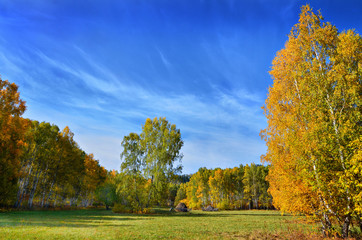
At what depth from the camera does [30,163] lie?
37.4 metres

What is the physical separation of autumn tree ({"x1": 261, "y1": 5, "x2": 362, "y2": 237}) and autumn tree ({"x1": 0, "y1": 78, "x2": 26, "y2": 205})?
32012mm

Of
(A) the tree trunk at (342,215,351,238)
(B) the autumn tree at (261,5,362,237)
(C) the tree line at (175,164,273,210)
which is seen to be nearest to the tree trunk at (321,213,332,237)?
(B) the autumn tree at (261,5,362,237)

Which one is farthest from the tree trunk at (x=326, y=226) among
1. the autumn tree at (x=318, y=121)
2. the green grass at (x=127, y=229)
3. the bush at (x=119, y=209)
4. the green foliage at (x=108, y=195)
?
the green foliage at (x=108, y=195)

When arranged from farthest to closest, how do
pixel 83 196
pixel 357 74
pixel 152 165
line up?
1. pixel 83 196
2. pixel 152 165
3. pixel 357 74

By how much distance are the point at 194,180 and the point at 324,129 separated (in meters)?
83.8

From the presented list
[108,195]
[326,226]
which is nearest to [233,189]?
[108,195]

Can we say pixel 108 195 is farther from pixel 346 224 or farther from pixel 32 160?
pixel 346 224

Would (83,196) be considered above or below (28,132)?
below

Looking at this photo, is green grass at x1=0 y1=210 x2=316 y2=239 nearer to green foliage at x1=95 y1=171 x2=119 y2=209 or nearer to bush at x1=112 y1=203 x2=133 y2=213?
bush at x1=112 y1=203 x2=133 y2=213

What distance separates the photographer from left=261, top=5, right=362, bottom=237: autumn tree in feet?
35.9

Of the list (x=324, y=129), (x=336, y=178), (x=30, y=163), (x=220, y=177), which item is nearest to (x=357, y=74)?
(x=324, y=129)

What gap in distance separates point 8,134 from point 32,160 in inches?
428

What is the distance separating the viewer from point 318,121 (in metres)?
12.5

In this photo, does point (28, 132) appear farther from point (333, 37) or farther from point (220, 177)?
point (220, 177)
